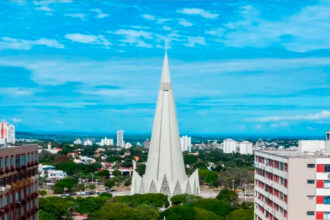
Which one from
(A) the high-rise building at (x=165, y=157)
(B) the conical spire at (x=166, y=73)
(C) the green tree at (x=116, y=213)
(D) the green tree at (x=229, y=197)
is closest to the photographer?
(C) the green tree at (x=116, y=213)

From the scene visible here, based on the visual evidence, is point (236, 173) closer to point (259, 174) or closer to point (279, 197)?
point (259, 174)

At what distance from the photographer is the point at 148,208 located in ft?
166

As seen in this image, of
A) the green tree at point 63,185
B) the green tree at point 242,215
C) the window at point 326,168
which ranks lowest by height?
the green tree at point 63,185

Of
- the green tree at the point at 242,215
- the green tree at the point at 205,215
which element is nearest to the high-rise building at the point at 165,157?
the green tree at the point at 205,215

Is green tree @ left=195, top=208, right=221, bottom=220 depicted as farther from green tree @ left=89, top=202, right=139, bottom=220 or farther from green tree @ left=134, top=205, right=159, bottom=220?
green tree @ left=89, top=202, right=139, bottom=220

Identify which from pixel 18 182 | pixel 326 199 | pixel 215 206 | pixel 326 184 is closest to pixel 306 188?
pixel 326 184

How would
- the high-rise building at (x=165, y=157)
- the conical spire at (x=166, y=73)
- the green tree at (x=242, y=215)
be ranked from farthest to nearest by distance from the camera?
1. the conical spire at (x=166, y=73)
2. the high-rise building at (x=165, y=157)
3. the green tree at (x=242, y=215)

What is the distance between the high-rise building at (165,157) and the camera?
6438 centimetres

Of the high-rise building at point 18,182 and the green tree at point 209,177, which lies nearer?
the high-rise building at point 18,182

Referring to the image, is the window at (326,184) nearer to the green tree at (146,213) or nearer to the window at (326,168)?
the window at (326,168)

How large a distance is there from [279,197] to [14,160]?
17.4 m

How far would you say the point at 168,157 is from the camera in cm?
6512

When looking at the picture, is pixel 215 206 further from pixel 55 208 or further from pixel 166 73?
pixel 166 73

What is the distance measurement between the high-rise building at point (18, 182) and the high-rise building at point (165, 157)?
31.7m
